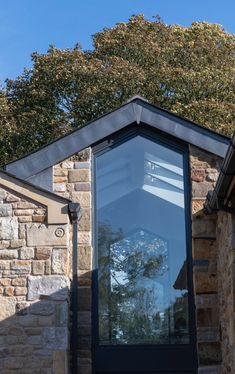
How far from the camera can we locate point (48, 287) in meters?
7.80

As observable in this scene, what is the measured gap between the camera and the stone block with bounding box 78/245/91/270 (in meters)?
8.70

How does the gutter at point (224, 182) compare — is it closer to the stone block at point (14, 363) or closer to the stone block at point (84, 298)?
the stone block at point (84, 298)

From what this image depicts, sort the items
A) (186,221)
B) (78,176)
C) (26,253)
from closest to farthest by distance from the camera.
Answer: (26,253) < (186,221) < (78,176)

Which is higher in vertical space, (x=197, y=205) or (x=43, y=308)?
(x=197, y=205)

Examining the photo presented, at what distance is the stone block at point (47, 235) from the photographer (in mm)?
7945

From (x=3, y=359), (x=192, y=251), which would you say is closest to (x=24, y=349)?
(x=3, y=359)

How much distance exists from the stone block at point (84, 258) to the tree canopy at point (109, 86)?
9.45 meters

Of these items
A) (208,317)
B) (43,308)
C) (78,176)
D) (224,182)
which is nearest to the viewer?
(224,182)

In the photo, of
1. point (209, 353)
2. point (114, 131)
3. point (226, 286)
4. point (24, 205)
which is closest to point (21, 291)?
point (24, 205)

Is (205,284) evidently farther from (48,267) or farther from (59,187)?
(59,187)

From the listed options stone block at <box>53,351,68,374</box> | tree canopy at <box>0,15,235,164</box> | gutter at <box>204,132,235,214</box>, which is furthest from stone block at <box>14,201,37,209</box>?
tree canopy at <box>0,15,235,164</box>

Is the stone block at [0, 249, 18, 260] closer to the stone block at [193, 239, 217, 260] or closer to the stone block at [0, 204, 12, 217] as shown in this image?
the stone block at [0, 204, 12, 217]

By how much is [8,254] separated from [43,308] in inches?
31.1

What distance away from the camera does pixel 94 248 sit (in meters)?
8.86
